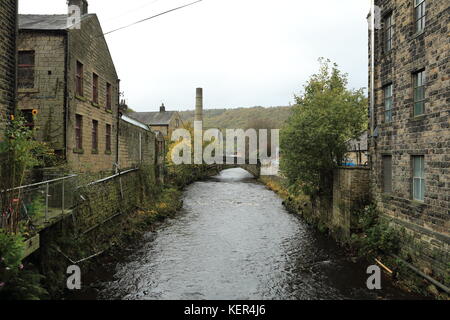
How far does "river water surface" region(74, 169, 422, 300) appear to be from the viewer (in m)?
9.67

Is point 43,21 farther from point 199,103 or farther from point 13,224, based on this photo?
point 199,103

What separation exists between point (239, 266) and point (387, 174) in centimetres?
688

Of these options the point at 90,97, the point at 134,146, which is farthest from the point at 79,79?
the point at 134,146

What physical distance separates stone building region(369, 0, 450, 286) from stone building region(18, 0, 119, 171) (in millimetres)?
12971

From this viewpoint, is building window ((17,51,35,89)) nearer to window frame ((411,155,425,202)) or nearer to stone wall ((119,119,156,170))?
stone wall ((119,119,156,170))

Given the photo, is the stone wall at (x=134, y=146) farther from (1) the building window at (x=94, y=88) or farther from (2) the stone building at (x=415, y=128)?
(2) the stone building at (x=415, y=128)

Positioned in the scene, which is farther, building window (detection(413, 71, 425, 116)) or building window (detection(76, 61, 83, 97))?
building window (detection(76, 61, 83, 97))

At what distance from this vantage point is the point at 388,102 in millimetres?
12664

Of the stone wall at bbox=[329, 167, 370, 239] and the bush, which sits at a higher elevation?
the stone wall at bbox=[329, 167, 370, 239]

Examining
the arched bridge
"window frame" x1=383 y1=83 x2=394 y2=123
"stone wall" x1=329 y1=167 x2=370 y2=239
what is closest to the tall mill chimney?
the arched bridge

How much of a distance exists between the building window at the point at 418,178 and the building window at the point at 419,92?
1.57m

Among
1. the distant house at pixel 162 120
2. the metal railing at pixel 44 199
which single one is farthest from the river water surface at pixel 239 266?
the distant house at pixel 162 120

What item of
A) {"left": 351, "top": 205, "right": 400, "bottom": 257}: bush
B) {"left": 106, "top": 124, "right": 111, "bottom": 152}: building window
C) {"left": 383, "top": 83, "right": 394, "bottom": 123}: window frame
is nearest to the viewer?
{"left": 351, "top": 205, "right": 400, "bottom": 257}: bush

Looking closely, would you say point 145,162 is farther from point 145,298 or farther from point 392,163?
point 392,163
